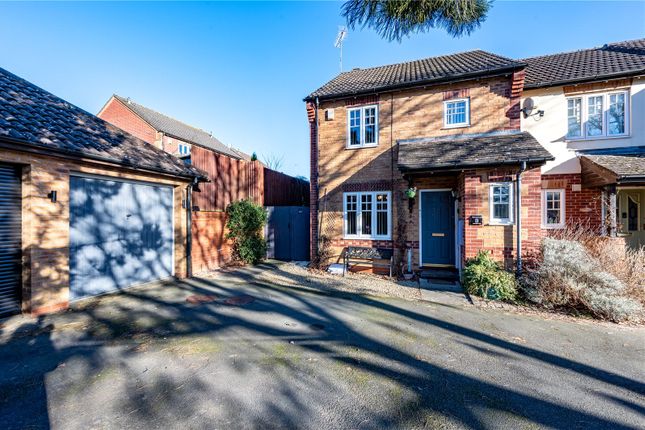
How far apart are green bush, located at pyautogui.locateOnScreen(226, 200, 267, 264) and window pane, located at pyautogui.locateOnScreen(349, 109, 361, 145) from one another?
457 centimetres

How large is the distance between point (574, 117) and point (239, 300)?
12.2 meters

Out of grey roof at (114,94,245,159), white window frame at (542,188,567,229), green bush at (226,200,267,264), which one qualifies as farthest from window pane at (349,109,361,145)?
grey roof at (114,94,245,159)

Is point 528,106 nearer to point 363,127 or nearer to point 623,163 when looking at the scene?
point 623,163

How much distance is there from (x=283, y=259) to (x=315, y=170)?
4375 millimetres

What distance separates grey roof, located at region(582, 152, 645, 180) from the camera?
7361 millimetres

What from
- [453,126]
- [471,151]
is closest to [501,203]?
[471,151]

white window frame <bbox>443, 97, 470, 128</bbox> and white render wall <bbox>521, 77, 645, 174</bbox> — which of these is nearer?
white render wall <bbox>521, 77, 645, 174</bbox>

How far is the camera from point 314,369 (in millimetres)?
3801

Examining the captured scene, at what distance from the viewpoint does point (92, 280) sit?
6656mm

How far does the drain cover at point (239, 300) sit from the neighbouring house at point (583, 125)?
32.3ft

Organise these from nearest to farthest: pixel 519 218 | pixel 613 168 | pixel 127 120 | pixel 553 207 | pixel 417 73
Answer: pixel 519 218
pixel 613 168
pixel 553 207
pixel 417 73
pixel 127 120

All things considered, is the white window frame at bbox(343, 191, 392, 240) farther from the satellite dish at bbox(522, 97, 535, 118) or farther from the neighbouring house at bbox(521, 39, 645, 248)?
the neighbouring house at bbox(521, 39, 645, 248)

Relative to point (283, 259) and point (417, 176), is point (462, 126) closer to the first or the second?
point (417, 176)

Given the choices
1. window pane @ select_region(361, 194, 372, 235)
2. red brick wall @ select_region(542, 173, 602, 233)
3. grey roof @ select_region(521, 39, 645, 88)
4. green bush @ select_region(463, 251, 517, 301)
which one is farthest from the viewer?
window pane @ select_region(361, 194, 372, 235)
